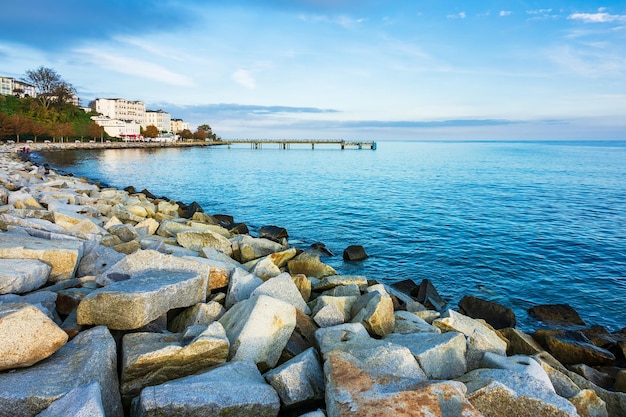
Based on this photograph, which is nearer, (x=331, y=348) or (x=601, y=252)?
(x=331, y=348)

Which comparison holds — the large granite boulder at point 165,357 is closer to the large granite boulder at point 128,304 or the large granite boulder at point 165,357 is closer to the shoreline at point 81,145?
the large granite boulder at point 128,304

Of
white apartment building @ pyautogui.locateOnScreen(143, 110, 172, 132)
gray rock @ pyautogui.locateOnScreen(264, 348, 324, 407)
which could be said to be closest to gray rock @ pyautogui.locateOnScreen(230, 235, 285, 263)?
gray rock @ pyautogui.locateOnScreen(264, 348, 324, 407)

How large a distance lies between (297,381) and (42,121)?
142 meters

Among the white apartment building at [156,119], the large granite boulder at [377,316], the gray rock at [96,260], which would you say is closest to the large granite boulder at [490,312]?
the large granite boulder at [377,316]

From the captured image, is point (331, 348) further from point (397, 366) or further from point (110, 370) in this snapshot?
point (110, 370)

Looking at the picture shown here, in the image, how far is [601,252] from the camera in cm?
1778

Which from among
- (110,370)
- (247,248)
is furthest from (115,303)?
(247,248)

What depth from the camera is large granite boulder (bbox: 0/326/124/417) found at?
3.72 meters

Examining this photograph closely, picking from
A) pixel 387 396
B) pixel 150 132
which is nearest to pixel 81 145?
pixel 150 132

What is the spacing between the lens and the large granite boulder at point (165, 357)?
4.50 meters

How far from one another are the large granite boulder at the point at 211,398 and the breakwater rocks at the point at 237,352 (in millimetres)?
13

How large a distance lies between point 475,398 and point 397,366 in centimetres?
91

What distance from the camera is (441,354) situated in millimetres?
5461

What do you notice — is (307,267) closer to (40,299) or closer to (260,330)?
(260,330)
